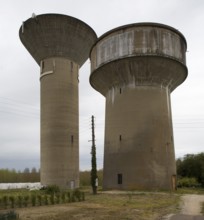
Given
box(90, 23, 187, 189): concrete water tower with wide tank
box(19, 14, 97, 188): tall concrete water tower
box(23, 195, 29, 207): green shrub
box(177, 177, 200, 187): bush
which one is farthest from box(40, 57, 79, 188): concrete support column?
box(23, 195, 29, 207): green shrub

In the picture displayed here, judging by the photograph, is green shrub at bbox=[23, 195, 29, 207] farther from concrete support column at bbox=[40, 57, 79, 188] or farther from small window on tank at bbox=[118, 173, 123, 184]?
concrete support column at bbox=[40, 57, 79, 188]

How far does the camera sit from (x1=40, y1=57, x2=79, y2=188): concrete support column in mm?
33406

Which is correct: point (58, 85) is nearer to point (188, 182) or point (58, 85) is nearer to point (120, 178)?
point (120, 178)

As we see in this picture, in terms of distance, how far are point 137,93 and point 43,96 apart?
448 inches

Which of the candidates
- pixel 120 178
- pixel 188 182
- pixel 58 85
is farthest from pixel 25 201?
pixel 58 85

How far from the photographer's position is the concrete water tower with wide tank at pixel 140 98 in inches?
1072

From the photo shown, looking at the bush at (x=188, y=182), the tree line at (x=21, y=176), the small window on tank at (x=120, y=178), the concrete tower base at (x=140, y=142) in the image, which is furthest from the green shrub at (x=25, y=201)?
the tree line at (x=21, y=176)

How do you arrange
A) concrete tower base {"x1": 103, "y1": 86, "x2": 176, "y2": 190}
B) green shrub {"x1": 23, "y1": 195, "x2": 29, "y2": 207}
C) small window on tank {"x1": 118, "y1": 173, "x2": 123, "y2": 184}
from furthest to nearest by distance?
small window on tank {"x1": 118, "y1": 173, "x2": 123, "y2": 184}
concrete tower base {"x1": 103, "y1": 86, "x2": 176, "y2": 190}
green shrub {"x1": 23, "y1": 195, "x2": 29, "y2": 207}

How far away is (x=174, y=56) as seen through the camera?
1081 inches

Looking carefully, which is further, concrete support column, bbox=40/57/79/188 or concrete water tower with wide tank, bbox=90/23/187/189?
concrete support column, bbox=40/57/79/188

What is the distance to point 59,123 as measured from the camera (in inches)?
1342

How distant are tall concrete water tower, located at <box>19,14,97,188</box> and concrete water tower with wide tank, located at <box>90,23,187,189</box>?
5.61 m

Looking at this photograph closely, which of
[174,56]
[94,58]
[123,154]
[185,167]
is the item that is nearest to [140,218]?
[123,154]

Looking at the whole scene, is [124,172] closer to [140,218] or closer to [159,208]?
[159,208]
